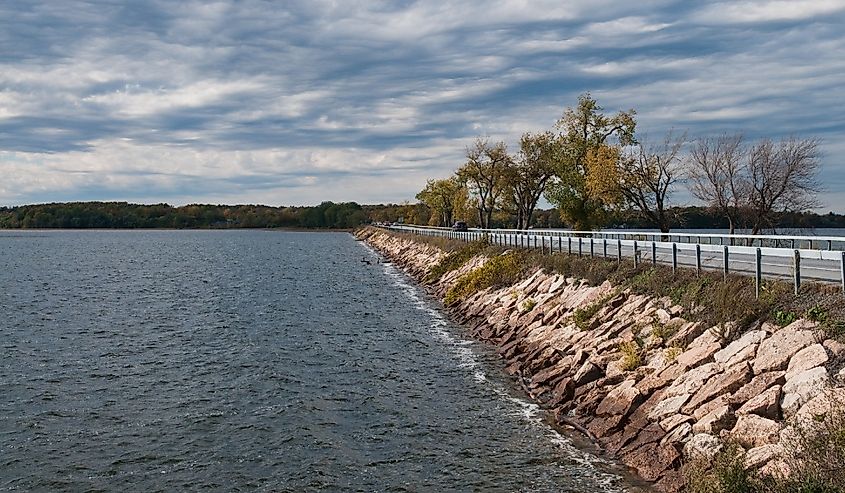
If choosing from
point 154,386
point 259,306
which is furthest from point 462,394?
point 259,306

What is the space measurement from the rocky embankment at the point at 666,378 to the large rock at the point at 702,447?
2 centimetres

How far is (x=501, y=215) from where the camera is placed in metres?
85.9

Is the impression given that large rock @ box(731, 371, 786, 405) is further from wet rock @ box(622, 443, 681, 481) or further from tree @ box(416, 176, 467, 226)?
tree @ box(416, 176, 467, 226)

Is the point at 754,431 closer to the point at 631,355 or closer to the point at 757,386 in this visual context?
the point at 757,386

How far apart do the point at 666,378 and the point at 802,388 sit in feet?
11.6

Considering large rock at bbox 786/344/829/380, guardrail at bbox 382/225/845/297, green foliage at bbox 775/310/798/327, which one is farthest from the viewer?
guardrail at bbox 382/225/845/297

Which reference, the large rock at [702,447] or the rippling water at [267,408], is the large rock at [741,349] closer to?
the large rock at [702,447]

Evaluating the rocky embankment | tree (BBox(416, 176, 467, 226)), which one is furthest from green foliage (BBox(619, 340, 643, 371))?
tree (BBox(416, 176, 467, 226))

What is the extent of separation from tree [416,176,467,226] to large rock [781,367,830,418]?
8810 centimetres

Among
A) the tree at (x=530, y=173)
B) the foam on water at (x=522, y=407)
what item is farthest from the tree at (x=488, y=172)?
the foam on water at (x=522, y=407)

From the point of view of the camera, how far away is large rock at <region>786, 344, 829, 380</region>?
12016 millimetres

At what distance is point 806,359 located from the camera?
484 inches

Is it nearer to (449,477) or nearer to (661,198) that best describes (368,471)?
(449,477)

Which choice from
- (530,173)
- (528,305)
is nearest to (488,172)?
(530,173)
